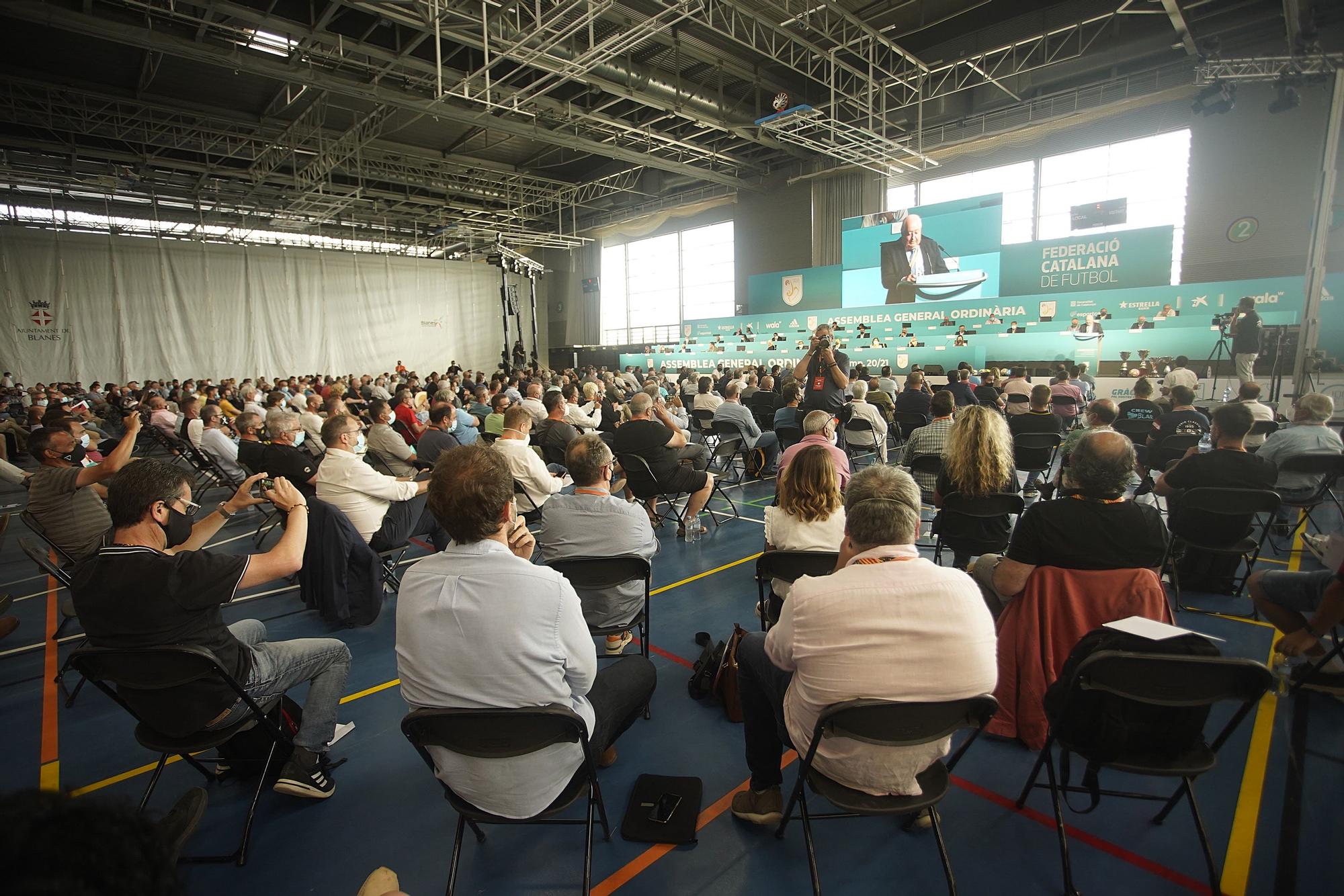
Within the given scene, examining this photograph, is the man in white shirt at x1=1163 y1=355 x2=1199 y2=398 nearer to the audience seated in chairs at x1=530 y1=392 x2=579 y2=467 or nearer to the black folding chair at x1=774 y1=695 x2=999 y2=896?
the audience seated in chairs at x1=530 y1=392 x2=579 y2=467

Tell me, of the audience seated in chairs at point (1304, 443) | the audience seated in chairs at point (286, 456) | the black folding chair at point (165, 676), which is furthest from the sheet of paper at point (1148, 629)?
the audience seated in chairs at point (286, 456)

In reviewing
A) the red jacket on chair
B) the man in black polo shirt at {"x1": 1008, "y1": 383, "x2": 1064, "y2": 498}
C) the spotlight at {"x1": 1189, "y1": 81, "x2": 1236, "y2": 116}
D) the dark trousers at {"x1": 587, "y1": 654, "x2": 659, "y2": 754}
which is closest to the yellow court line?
the dark trousers at {"x1": 587, "y1": 654, "x2": 659, "y2": 754}

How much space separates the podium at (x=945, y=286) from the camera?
45.5 feet

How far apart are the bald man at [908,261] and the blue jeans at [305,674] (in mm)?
14885

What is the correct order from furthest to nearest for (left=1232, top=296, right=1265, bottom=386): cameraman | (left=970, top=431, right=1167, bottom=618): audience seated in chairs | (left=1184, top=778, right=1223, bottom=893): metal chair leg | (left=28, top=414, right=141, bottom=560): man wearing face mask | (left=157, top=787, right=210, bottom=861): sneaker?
(left=1232, top=296, right=1265, bottom=386): cameraman < (left=28, top=414, right=141, bottom=560): man wearing face mask < (left=970, top=431, right=1167, bottom=618): audience seated in chairs < (left=1184, top=778, right=1223, bottom=893): metal chair leg < (left=157, top=787, right=210, bottom=861): sneaker

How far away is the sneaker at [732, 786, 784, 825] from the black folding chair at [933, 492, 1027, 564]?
1.76 metres

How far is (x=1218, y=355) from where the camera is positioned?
10273mm

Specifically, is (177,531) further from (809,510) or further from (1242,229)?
(1242,229)

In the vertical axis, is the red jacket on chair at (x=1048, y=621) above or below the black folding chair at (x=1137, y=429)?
below

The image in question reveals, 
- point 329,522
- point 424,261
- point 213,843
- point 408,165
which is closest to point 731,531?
point 329,522

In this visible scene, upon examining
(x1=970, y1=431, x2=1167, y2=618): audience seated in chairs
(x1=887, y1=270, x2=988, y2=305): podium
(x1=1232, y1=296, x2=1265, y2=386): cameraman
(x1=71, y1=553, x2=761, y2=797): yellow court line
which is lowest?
(x1=71, y1=553, x2=761, y2=797): yellow court line

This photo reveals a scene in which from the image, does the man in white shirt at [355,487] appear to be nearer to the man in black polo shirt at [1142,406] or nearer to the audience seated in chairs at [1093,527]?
the audience seated in chairs at [1093,527]

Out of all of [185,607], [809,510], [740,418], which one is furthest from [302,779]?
[740,418]

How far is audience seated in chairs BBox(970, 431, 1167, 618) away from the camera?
7.39ft
